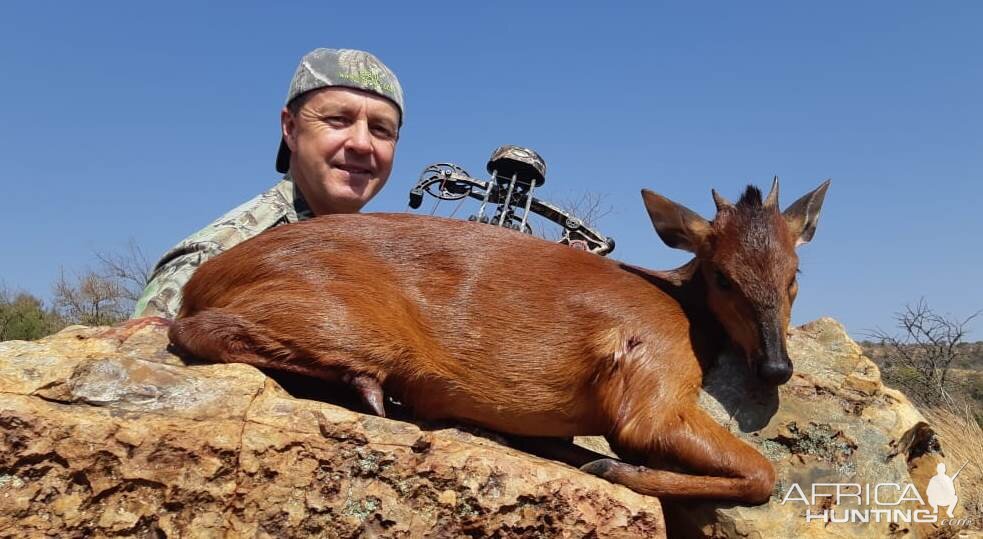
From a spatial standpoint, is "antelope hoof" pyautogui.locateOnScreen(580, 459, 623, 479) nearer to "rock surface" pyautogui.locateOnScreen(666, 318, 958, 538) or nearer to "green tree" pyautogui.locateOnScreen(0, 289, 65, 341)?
"rock surface" pyautogui.locateOnScreen(666, 318, 958, 538)

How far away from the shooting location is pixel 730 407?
408cm

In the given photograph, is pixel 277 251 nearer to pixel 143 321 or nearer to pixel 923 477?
pixel 143 321

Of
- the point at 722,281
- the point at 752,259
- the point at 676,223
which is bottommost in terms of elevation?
the point at 722,281

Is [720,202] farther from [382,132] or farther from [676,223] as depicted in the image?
[382,132]

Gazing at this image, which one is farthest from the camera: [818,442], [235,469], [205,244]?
[205,244]

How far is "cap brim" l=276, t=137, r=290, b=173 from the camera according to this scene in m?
7.74

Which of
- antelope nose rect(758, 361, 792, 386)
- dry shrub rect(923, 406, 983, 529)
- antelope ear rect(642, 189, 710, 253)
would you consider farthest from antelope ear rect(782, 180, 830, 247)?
dry shrub rect(923, 406, 983, 529)

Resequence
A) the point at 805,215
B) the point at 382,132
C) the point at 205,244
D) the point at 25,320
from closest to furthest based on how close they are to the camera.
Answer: the point at 805,215
the point at 205,244
the point at 382,132
the point at 25,320

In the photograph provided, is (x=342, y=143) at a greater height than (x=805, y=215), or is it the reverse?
(x=342, y=143)

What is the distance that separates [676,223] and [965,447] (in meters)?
6.95

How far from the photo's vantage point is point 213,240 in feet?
20.4

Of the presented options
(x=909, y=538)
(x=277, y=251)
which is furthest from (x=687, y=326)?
(x=277, y=251)

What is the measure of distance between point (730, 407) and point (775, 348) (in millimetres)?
476

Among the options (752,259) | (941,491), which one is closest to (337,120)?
(752,259)
